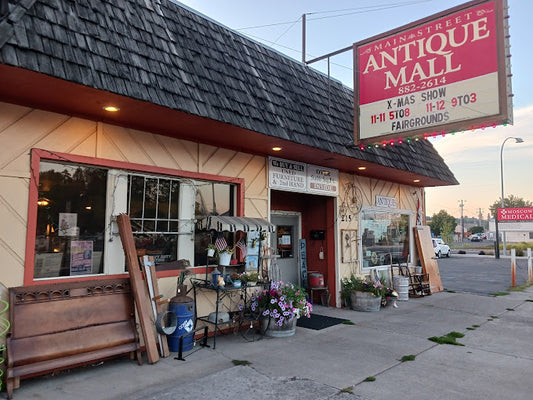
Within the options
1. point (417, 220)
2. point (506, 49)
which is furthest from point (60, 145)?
point (417, 220)

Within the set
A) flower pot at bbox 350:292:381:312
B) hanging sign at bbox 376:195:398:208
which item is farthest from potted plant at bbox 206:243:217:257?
hanging sign at bbox 376:195:398:208

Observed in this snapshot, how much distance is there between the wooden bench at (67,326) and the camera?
4.35 meters

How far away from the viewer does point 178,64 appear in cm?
558

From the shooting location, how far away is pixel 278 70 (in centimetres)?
800

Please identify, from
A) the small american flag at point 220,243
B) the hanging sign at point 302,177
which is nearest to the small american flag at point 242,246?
the small american flag at point 220,243

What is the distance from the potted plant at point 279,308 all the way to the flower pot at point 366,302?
2.68m

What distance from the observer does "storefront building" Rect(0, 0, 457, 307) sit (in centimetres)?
453

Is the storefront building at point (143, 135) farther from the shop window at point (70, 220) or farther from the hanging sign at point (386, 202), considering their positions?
the hanging sign at point (386, 202)

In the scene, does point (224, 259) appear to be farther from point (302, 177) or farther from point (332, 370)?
point (302, 177)

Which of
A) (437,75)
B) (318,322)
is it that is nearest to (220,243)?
(318,322)

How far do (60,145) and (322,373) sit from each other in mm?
4520

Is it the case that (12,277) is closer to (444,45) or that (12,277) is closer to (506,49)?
(444,45)

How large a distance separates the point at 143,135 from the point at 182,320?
2857 millimetres

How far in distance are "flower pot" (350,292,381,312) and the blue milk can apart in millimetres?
4739
